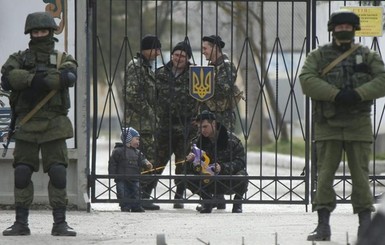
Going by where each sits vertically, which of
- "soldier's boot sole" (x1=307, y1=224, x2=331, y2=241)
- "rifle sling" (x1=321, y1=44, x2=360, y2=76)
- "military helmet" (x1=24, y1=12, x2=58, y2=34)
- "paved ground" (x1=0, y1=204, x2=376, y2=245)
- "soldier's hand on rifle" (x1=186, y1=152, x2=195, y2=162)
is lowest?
"paved ground" (x1=0, y1=204, x2=376, y2=245)

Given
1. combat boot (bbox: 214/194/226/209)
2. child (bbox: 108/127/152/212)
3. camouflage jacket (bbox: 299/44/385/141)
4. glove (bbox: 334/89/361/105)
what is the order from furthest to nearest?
child (bbox: 108/127/152/212) → combat boot (bbox: 214/194/226/209) → camouflage jacket (bbox: 299/44/385/141) → glove (bbox: 334/89/361/105)

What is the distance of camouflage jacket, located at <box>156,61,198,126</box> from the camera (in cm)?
1457

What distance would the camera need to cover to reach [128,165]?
14.6 meters

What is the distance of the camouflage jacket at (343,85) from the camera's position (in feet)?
36.3

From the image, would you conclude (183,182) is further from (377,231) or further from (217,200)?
(377,231)

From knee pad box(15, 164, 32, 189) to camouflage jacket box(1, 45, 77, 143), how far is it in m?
0.24

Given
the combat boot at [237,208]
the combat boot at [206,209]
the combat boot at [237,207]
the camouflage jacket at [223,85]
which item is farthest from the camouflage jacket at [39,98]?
the combat boot at [237,208]

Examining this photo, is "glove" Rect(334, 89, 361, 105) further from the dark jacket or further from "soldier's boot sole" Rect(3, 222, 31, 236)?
the dark jacket

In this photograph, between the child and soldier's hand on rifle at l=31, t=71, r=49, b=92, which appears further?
the child

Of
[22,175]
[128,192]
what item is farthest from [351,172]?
[128,192]

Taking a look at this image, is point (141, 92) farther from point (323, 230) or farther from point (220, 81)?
point (323, 230)

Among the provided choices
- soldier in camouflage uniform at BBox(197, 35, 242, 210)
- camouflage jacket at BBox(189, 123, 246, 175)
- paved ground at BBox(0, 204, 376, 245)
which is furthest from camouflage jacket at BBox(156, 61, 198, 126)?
paved ground at BBox(0, 204, 376, 245)

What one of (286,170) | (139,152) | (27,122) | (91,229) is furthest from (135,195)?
(286,170)

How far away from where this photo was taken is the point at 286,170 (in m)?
25.5
